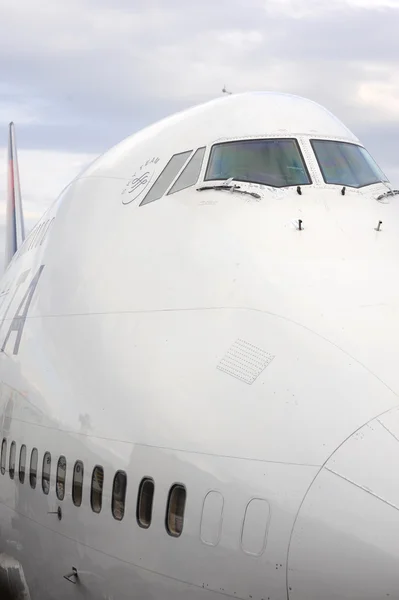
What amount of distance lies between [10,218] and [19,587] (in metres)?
20.1

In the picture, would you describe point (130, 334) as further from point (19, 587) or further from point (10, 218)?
point (10, 218)

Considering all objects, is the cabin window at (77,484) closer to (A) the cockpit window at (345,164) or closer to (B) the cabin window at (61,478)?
(B) the cabin window at (61,478)

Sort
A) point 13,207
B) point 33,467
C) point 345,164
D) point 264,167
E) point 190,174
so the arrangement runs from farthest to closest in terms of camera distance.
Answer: point 13,207, point 345,164, point 190,174, point 264,167, point 33,467

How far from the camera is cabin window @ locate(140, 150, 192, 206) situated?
10.7 metres

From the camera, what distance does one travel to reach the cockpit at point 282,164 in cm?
1042

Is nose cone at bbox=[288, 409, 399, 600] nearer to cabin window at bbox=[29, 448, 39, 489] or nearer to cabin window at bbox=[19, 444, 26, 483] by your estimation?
cabin window at bbox=[29, 448, 39, 489]

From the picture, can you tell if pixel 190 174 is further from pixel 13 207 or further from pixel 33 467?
pixel 13 207

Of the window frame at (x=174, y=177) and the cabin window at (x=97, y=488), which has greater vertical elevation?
the window frame at (x=174, y=177)

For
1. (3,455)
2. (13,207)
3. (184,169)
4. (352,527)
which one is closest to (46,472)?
(3,455)

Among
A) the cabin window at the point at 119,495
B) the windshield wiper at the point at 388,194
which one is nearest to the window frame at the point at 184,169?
the windshield wiper at the point at 388,194

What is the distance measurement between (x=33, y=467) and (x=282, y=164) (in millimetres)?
4254

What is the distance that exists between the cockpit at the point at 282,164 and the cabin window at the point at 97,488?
145 inches

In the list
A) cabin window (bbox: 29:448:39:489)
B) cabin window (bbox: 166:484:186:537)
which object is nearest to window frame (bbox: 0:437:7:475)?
cabin window (bbox: 29:448:39:489)

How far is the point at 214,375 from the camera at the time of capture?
7.80 m
